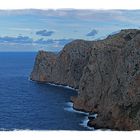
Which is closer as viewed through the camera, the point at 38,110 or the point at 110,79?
the point at 110,79

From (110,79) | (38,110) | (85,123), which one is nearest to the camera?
(85,123)

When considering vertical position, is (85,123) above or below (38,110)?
above

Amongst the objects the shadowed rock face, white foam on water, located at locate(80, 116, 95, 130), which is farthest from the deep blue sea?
the shadowed rock face

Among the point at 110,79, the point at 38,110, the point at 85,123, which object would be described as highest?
the point at 110,79

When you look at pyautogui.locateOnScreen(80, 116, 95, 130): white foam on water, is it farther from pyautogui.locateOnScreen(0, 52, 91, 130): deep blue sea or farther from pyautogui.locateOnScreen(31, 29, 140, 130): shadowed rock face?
pyautogui.locateOnScreen(31, 29, 140, 130): shadowed rock face

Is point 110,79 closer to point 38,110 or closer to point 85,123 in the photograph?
point 85,123

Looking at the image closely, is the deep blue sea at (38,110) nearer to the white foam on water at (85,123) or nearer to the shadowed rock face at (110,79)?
the white foam on water at (85,123)

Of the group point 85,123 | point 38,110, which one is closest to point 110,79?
point 85,123
